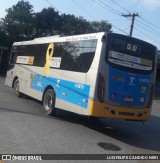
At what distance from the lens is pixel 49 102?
1409cm

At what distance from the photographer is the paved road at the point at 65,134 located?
866 centimetres

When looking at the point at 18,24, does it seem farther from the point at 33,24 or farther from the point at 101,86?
the point at 101,86

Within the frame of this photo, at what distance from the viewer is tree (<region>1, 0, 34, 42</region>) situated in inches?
1832

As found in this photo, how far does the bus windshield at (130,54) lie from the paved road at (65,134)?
231 cm

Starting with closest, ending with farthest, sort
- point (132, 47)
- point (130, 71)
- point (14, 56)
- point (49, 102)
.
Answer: point (130, 71) → point (132, 47) → point (49, 102) → point (14, 56)

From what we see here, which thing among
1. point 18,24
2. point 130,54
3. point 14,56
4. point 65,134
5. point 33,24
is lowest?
point 65,134

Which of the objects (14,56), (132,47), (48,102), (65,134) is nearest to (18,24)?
(14,56)

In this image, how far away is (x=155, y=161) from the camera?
889 cm

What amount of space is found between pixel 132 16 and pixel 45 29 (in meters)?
16.6

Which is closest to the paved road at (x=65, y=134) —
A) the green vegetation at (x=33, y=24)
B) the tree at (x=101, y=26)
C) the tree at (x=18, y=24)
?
the green vegetation at (x=33, y=24)

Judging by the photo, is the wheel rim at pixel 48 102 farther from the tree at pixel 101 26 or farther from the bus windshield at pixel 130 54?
the tree at pixel 101 26

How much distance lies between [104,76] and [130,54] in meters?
1.27

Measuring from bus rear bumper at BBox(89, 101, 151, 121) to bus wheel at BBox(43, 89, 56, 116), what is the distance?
297cm

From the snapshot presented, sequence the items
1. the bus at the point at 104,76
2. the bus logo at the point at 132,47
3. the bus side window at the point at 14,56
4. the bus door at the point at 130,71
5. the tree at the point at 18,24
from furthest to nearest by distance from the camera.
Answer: the tree at the point at 18,24 < the bus side window at the point at 14,56 < the bus logo at the point at 132,47 < the bus door at the point at 130,71 < the bus at the point at 104,76
